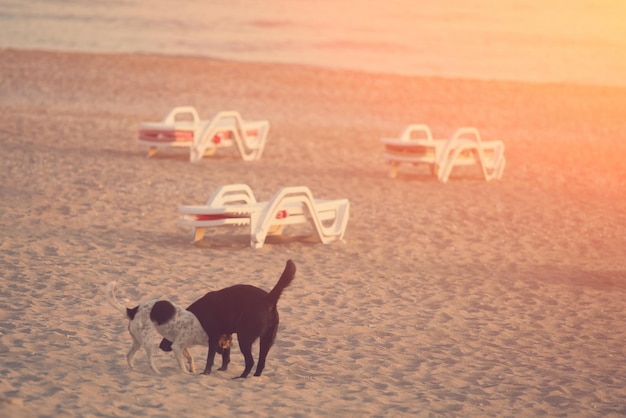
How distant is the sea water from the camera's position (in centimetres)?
4047

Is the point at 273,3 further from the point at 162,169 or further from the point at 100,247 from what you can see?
the point at 100,247

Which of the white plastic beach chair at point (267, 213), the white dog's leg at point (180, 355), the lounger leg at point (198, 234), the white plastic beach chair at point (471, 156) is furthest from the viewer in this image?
the white plastic beach chair at point (471, 156)

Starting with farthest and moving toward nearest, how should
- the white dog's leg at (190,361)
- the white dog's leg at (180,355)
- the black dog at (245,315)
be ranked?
the white dog's leg at (190,361) → the white dog's leg at (180,355) → the black dog at (245,315)

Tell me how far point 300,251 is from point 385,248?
812 millimetres

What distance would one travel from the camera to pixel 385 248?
32.4 ft

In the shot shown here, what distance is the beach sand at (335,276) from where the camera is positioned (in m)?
5.62

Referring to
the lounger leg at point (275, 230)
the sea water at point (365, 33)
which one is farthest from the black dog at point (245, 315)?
the sea water at point (365, 33)

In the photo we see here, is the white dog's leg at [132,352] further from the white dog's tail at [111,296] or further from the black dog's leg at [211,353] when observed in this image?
the black dog's leg at [211,353]

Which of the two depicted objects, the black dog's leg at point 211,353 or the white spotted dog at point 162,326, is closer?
the white spotted dog at point 162,326

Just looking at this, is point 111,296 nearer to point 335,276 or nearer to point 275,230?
point 335,276

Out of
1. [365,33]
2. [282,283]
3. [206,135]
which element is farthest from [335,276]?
[365,33]

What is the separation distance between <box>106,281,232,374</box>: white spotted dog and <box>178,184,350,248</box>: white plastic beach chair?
3655 mm

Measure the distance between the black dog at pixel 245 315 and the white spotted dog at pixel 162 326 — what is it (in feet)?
0.21

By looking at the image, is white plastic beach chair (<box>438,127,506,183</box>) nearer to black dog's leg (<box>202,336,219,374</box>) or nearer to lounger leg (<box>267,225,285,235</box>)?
lounger leg (<box>267,225,285,235</box>)
